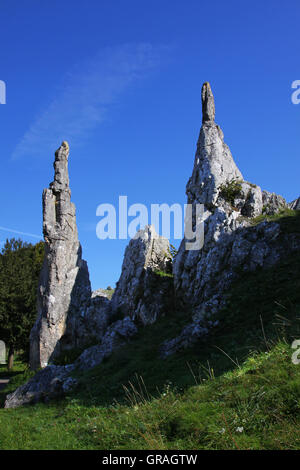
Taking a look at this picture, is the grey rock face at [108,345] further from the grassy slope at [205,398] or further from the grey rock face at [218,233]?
the grey rock face at [218,233]

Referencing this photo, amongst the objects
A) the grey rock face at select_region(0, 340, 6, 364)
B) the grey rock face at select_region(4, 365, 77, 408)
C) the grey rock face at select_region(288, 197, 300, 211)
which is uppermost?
the grey rock face at select_region(288, 197, 300, 211)

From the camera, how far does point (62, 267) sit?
28.8 m

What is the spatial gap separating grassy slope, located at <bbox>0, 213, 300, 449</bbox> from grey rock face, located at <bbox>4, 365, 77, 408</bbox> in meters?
0.93

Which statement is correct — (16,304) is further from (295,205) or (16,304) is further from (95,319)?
(295,205)

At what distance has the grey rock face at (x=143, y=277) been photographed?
24.8 meters

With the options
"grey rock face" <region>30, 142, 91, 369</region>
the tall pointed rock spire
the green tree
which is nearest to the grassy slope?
the tall pointed rock spire

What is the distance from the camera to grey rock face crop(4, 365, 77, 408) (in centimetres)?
1694

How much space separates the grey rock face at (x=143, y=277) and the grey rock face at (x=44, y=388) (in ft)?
23.1

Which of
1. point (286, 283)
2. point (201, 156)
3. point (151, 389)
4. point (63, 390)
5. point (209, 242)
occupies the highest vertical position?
point (201, 156)

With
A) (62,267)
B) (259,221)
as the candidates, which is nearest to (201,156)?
(259,221)

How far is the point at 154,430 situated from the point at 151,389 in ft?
14.9

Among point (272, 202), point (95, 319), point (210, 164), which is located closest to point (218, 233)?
point (272, 202)

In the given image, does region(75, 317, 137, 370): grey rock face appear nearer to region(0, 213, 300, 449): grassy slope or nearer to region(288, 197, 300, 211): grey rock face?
region(0, 213, 300, 449): grassy slope
